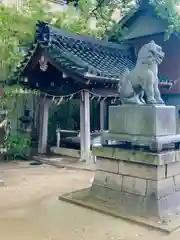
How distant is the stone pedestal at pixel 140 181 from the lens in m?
3.99

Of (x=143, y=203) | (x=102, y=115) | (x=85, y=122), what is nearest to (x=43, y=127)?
(x=85, y=122)

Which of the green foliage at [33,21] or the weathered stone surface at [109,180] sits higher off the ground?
the green foliage at [33,21]

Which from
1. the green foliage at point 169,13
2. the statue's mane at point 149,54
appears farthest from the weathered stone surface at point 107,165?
the green foliage at point 169,13

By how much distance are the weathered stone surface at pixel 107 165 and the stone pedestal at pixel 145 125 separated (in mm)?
364

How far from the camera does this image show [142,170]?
4.12 meters

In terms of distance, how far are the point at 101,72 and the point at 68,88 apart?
155cm

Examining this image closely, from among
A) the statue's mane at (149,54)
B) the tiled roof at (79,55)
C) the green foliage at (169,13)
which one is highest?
the green foliage at (169,13)

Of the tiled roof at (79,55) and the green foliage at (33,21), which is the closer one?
the tiled roof at (79,55)

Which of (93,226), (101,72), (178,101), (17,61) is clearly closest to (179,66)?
(178,101)

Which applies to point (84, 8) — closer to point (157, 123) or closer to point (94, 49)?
point (94, 49)

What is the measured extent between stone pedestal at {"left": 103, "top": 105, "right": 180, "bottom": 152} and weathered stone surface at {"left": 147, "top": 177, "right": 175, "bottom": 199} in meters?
0.46

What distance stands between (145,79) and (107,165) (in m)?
1.46

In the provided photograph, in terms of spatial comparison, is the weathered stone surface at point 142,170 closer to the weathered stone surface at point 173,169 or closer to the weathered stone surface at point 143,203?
the weathered stone surface at point 173,169

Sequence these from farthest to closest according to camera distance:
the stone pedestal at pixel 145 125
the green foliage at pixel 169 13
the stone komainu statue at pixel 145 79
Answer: the green foliage at pixel 169 13 → the stone komainu statue at pixel 145 79 → the stone pedestal at pixel 145 125
